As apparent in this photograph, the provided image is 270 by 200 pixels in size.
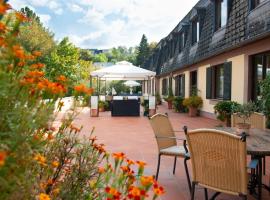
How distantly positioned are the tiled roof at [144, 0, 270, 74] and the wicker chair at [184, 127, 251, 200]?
5791 millimetres

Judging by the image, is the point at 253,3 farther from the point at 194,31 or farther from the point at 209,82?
the point at 194,31

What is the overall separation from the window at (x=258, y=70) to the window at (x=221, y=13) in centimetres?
258

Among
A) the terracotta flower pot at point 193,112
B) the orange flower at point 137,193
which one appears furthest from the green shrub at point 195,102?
the orange flower at point 137,193

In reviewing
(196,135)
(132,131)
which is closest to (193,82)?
(132,131)

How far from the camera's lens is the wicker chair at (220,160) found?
304 centimetres

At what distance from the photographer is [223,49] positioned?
38.6ft

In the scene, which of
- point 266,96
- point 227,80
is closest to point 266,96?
point 266,96

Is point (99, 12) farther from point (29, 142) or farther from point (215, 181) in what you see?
point (29, 142)

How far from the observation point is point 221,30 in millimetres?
12828

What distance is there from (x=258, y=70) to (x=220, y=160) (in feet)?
26.5

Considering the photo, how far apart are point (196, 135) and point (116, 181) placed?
5.23 feet

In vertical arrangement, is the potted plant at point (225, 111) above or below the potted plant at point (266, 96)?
below

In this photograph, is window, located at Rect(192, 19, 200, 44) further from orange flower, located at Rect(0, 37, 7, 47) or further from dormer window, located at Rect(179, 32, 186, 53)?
orange flower, located at Rect(0, 37, 7, 47)

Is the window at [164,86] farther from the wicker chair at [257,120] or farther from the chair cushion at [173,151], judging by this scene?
the chair cushion at [173,151]
